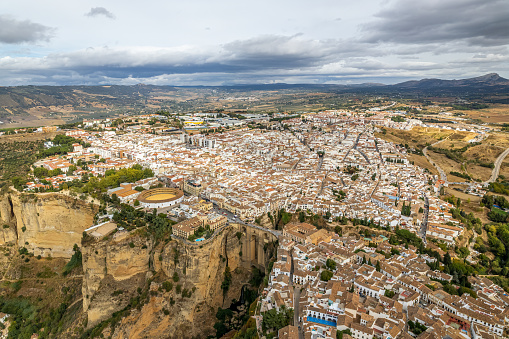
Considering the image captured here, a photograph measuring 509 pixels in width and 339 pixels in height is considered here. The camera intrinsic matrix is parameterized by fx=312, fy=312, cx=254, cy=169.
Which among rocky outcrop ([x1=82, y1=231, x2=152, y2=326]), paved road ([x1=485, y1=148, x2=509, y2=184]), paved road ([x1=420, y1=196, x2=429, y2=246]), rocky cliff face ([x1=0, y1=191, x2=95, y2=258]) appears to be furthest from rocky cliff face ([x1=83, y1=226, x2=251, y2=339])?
paved road ([x1=485, y1=148, x2=509, y2=184])

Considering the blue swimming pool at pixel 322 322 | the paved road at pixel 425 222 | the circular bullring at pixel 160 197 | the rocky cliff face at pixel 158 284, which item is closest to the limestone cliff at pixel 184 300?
the rocky cliff face at pixel 158 284

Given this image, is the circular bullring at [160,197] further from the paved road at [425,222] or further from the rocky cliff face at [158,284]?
the paved road at [425,222]

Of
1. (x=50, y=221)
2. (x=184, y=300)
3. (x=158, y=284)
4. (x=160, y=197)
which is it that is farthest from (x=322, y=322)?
(x=50, y=221)

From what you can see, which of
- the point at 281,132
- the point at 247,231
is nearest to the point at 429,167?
the point at 281,132

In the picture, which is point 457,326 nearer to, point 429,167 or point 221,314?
point 221,314

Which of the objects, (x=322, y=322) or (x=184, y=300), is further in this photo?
(x=184, y=300)

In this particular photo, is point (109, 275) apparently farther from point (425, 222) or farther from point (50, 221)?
point (425, 222)
